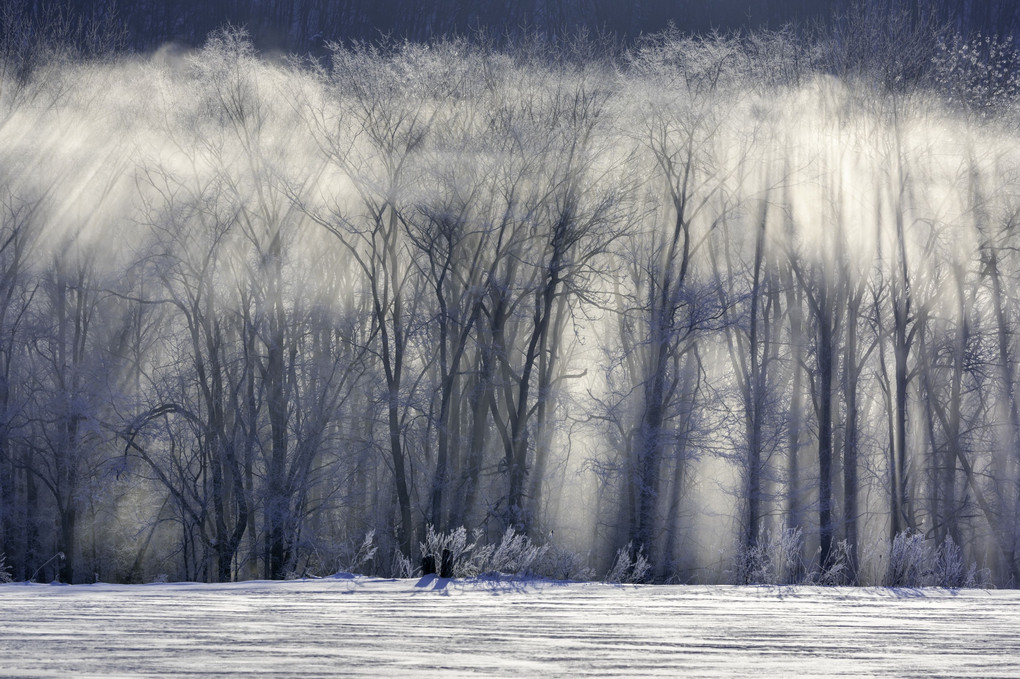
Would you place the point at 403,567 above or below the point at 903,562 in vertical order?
below

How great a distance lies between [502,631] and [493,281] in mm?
17484

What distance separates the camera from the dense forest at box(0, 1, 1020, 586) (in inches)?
865

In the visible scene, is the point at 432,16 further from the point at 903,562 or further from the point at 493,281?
the point at 903,562

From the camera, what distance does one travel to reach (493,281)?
2178cm

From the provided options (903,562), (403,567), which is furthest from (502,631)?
(403,567)

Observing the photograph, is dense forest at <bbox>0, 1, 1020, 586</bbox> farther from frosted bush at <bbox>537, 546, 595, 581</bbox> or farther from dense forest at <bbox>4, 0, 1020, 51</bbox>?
dense forest at <bbox>4, 0, 1020, 51</bbox>

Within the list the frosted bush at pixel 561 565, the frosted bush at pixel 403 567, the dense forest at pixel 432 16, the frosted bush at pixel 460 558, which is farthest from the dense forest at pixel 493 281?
the dense forest at pixel 432 16

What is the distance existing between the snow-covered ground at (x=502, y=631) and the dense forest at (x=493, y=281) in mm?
15233

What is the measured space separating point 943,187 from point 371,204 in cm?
1330

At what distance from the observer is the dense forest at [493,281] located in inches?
865

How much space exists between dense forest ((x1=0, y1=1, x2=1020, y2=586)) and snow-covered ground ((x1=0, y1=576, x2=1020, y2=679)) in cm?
1523

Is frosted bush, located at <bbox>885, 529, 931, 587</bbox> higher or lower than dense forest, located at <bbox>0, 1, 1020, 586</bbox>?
lower

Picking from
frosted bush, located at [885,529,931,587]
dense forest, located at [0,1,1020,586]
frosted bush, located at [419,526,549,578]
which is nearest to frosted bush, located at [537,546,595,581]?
frosted bush, located at [419,526,549,578]

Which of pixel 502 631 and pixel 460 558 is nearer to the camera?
pixel 502 631
